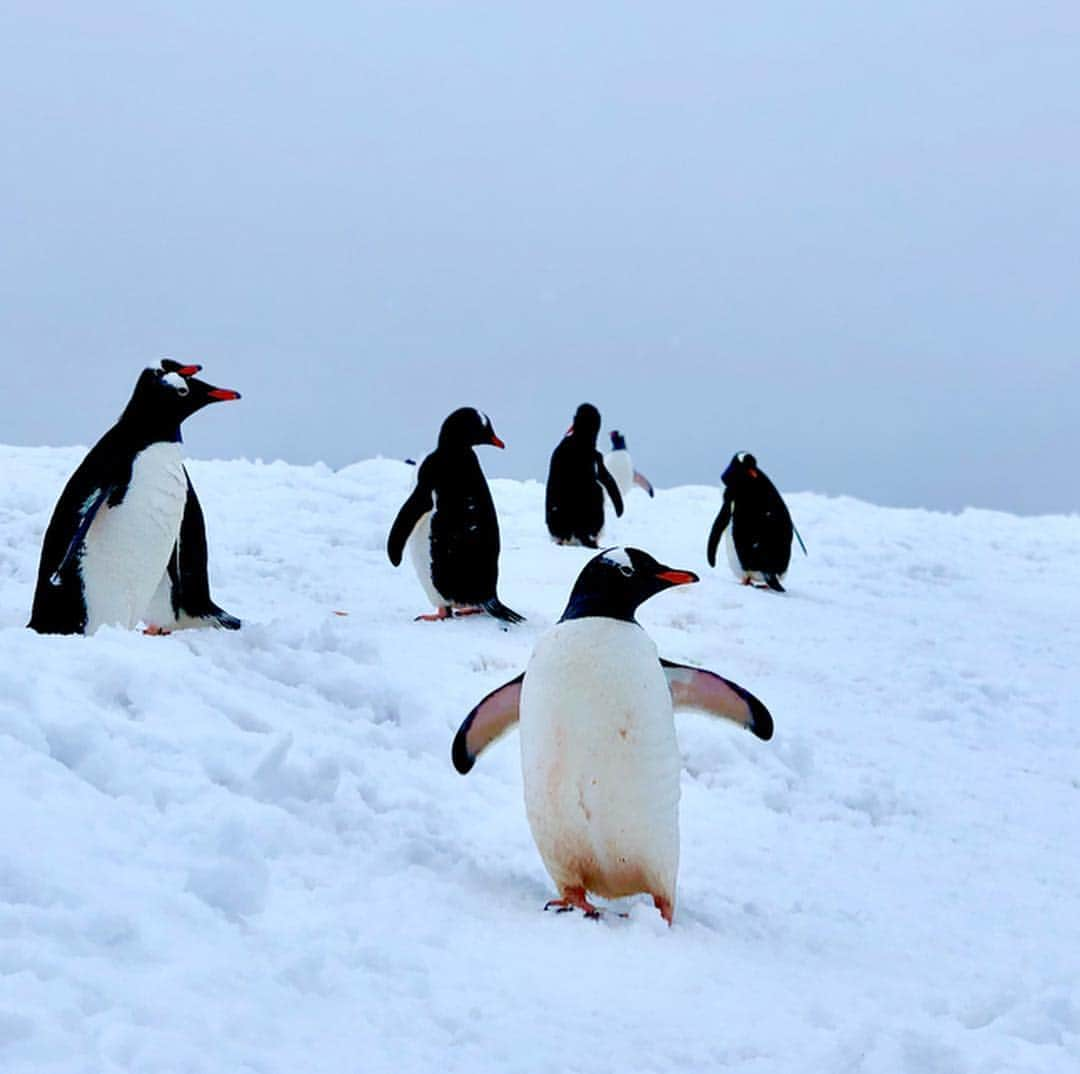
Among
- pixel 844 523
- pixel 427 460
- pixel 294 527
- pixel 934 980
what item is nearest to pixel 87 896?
pixel 934 980

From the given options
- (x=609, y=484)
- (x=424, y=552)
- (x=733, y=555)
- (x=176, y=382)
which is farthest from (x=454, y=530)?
(x=609, y=484)

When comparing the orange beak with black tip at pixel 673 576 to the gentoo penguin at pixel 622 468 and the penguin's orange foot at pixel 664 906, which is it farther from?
the gentoo penguin at pixel 622 468

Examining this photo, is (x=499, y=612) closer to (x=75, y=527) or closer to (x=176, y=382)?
(x=176, y=382)

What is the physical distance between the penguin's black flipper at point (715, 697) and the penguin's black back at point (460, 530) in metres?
3.81

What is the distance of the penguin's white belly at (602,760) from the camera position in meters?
3.64

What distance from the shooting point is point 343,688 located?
200 inches

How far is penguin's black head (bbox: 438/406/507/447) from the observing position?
8.18 meters

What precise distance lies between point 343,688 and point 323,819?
4.78 feet

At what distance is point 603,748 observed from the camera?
3643 millimetres

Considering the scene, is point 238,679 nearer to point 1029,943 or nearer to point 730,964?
point 730,964

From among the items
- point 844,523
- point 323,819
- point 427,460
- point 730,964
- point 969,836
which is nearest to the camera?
point 730,964

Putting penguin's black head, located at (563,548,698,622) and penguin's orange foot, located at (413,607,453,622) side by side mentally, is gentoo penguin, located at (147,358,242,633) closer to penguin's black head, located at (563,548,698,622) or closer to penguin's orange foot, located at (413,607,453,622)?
penguin's orange foot, located at (413,607,453,622)

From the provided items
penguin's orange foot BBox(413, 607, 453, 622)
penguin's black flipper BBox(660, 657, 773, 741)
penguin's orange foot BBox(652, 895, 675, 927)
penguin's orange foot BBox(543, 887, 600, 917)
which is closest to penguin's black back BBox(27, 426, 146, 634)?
penguin's orange foot BBox(413, 607, 453, 622)

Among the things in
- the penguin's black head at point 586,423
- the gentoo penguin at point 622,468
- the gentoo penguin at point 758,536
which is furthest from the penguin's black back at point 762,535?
the gentoo penguin at point 622,468
